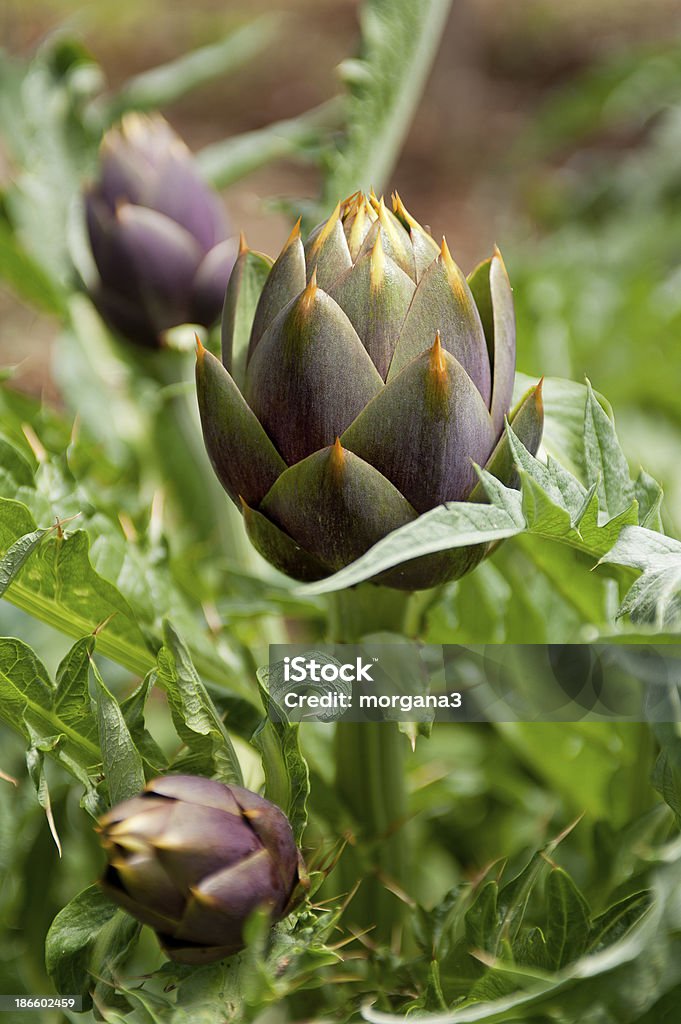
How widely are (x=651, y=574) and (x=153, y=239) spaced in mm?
300

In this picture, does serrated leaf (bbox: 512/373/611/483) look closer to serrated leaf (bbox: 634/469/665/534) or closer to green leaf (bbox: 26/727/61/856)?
serrated leaf (bbox: 634/469/665/534)

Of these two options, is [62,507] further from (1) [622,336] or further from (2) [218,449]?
(1) [622,336]

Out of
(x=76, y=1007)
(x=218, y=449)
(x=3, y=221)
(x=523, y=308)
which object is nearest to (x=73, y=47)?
(x=3, y=221)

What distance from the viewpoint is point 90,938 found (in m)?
0.31

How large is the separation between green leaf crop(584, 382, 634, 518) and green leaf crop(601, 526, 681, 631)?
0.04 m

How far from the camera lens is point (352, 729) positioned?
403 mm

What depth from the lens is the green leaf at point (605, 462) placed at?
0.34 m

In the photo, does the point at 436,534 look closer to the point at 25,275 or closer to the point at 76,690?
the point at 76,690

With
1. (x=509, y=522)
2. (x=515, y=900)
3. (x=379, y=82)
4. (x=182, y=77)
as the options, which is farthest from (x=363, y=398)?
(x=182, y=77)

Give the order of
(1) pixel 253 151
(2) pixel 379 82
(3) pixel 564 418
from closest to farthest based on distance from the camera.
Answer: (3) pixel 564 418
(2) pixel 379 82
(1) pixel 253 151

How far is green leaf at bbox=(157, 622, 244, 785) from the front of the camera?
31 cm

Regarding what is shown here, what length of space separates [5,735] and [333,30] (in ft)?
8.41

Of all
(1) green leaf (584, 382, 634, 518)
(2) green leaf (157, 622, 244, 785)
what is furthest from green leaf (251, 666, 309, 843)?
(1) green leaf (584, 382, 634, 518)

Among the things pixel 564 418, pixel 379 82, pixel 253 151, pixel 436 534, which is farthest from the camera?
pixel 253 151
